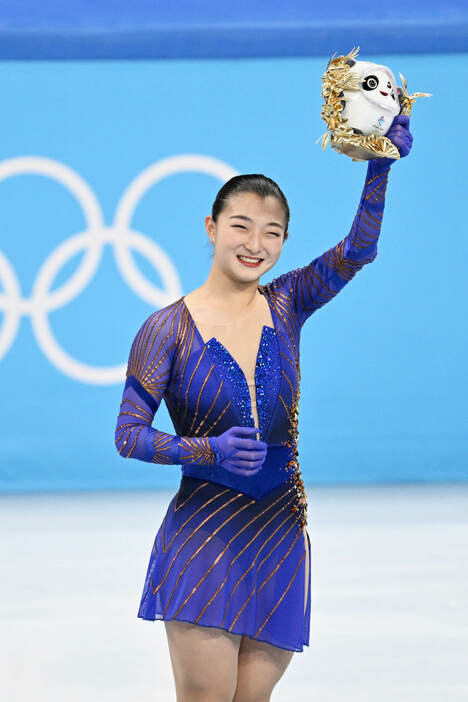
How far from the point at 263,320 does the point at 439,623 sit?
2378 millimetres

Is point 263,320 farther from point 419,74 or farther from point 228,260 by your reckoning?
→ point 419,74

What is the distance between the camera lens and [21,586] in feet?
17.1

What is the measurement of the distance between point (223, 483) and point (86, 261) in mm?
5291

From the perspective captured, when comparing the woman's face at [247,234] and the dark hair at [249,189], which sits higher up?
the dark hair at [249,189]

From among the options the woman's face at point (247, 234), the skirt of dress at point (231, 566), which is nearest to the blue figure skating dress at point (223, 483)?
the skirt of dress at point (231, 566)

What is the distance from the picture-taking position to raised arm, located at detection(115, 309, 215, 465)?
7.69 ft

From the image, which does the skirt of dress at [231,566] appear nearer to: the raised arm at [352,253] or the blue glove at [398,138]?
the raised arm at [352,253]

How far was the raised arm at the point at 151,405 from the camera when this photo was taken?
234 centimetres

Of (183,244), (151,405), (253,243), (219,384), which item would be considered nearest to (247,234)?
(253,243)

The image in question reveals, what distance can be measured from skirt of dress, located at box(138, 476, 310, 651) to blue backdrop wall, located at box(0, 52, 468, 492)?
5.11 meters

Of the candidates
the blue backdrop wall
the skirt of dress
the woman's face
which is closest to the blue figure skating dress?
the skirt of dress

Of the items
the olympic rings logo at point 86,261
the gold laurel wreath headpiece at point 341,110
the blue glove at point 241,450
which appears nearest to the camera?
the blue glove at point 241,450

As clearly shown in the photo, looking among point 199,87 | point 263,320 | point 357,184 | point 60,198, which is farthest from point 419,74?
point 263,320

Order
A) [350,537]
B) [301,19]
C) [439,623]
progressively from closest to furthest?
[439,623], [350,537], [301,19]
